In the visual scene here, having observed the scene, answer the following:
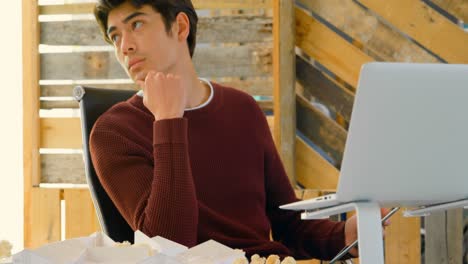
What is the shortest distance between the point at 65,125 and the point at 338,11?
1254 mm

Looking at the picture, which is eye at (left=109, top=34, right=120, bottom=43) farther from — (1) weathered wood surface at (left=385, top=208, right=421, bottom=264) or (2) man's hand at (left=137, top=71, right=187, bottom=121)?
(1) weathered wood surface at (left=385, top=208, right=421, bottom=264)

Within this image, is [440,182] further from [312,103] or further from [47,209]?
[47,209]

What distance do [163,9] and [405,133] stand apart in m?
0.88

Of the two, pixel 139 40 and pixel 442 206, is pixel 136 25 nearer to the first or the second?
pixel 139 40

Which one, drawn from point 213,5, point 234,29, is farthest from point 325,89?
point 213,5

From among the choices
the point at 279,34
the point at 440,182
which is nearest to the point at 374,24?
the point at 279,34

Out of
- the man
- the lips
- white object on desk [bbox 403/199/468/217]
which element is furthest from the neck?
white object on desk [bbox 403/199/468/217]

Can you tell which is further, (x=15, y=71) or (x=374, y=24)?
(x=15, y=71)

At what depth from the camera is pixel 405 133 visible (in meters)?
1.05

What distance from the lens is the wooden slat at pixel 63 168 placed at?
3549 millimetres

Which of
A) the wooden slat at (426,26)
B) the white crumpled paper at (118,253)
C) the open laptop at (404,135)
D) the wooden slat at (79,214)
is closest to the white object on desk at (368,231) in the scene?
the open laptop at (404,135)

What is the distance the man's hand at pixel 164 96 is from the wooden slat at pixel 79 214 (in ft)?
6.08

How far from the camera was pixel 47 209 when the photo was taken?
11.3ft

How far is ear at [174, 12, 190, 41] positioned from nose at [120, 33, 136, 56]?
0.51 ft
